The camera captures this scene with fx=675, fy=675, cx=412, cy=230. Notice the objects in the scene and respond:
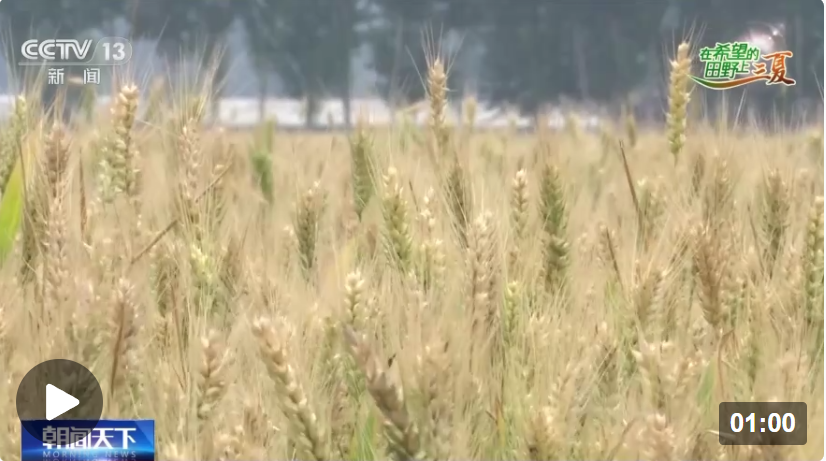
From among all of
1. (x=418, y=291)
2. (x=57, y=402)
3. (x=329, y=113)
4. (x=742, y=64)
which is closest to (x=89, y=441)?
(x=57, y=402)

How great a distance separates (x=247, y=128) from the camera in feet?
4.28

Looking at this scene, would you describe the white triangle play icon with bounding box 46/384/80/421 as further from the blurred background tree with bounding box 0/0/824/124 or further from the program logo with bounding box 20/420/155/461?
the blurred background tree with bounding box 0/0/824/124

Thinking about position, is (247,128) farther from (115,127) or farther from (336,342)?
(336,342)

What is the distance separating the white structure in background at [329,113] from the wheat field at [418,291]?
1.2 inches

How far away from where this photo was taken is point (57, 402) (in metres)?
0.84

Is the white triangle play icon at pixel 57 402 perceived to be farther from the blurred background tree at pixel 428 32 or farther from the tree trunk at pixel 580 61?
the tree trunk at pixel 580 61

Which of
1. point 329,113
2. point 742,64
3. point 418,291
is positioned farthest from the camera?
point 329,113
